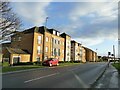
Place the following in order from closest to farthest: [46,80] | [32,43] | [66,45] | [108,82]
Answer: [108,82] < [46,80] < [32,43] < [66,45]

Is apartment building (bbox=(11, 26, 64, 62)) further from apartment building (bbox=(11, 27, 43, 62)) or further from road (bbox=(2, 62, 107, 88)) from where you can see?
road (bbox=(2, 62, 107, 88))

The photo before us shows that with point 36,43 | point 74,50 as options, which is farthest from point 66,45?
point 36,43

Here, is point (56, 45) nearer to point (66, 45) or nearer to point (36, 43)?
point (66, 45)

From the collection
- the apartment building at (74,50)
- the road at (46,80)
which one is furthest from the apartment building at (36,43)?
the apartment building at (74,50)

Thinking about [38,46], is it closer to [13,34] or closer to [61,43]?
[61,43]

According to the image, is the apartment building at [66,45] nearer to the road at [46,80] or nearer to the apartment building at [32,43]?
the apartment building at [32,43]

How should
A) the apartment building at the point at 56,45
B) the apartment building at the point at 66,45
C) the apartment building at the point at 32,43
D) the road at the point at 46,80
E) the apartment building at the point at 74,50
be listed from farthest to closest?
the apartment building at the point at 74,50
the apartment building at the point at 66,45
the apartment building at the point at 56,45
the apartment building at the point at 32,43
the road at the point at 46,80

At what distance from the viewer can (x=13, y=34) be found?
121 ft

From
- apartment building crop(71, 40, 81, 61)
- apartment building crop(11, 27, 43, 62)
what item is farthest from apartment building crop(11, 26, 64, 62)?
apartment building crop(71, 40, 81, 61)

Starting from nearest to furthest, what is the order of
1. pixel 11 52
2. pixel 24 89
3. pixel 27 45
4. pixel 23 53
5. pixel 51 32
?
pixel 24 89
pixel 11 52
pixel 23 53
pixel 27 45
pixel 51 32

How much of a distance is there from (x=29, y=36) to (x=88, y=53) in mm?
111443

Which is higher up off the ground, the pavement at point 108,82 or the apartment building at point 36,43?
the apartment building at point 36,43

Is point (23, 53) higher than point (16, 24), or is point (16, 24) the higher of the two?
point (16, 24)

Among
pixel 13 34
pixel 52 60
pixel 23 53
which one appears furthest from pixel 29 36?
pixel 13 34
